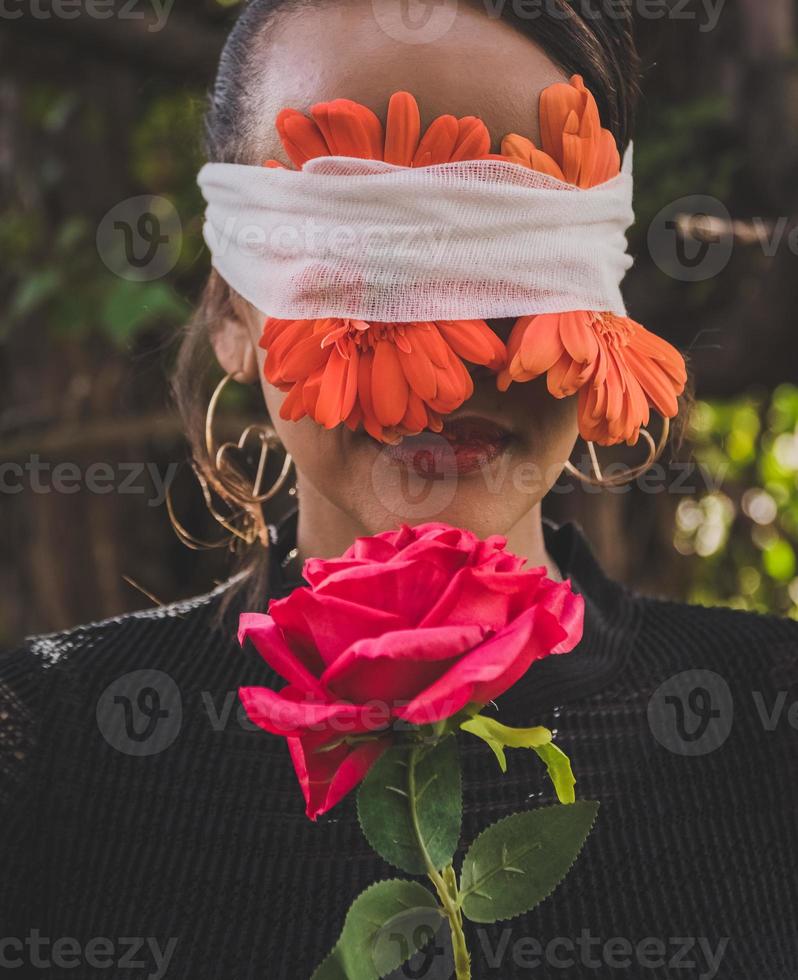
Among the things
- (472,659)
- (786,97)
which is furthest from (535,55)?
(786,97)

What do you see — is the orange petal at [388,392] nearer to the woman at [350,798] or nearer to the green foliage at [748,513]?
the woman at [350,798]

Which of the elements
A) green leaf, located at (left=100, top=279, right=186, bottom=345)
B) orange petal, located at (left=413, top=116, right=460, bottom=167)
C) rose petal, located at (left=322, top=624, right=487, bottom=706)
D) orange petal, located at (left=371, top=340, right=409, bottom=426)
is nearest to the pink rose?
rose petal, located at (left=322, top=624, right=487, bottom=706)

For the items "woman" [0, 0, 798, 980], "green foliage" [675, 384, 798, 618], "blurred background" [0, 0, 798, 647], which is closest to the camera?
"woman" [0, 0, 798, 980]

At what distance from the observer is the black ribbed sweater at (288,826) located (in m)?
0.99

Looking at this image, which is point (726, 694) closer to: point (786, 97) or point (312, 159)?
point (312, 159)

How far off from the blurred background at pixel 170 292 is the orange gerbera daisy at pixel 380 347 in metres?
1.28

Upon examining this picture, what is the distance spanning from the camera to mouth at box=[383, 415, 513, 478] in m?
0.89

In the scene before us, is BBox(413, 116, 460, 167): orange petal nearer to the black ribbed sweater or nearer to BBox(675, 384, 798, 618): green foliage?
the black ribbed sweater

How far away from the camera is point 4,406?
8.90ft

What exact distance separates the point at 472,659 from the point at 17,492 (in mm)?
2285

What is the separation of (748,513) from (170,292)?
1.54 meters

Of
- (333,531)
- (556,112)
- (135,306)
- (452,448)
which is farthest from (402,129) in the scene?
(135,306)

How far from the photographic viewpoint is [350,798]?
3.30ft

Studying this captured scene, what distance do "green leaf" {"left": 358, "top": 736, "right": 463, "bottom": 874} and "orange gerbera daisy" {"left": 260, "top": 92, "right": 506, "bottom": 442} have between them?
0.87ft
